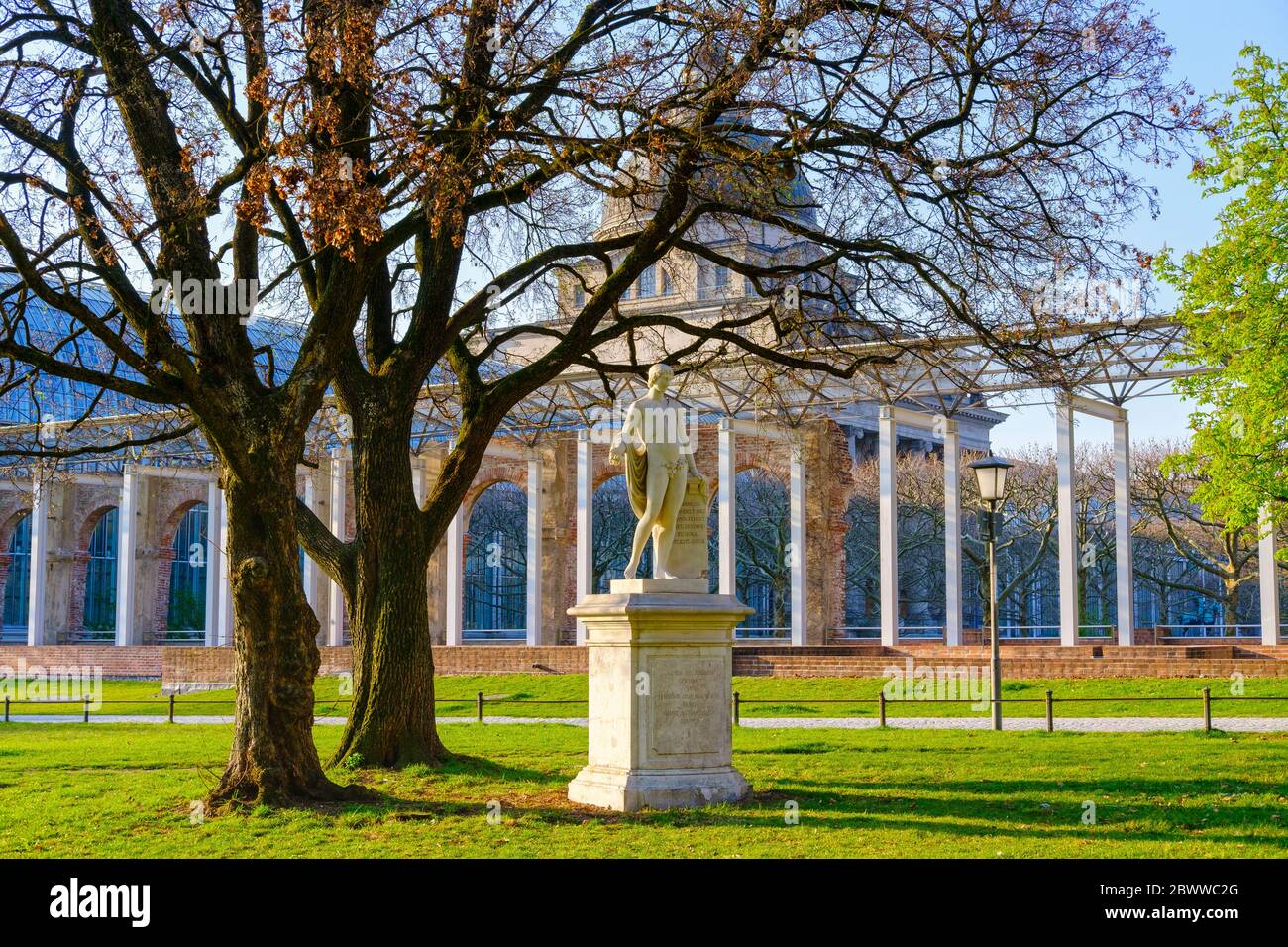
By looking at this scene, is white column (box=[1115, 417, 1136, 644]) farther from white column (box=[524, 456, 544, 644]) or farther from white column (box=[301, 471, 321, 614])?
white column (box=[301, 471, 321, 614])

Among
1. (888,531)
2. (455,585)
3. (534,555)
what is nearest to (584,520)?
(534,555)

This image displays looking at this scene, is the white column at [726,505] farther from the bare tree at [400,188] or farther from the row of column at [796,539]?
the bare tree at [400,188]

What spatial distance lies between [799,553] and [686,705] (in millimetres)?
19698

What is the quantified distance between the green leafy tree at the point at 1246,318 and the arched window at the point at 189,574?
3765cm

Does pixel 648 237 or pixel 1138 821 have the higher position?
pixel 648 237

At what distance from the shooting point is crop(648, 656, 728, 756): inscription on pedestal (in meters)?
10.8

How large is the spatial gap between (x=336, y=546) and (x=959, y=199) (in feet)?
24.1

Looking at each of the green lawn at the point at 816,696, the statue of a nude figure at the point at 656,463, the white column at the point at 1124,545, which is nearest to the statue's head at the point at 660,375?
the statue of a nude figure at the point at 656,463

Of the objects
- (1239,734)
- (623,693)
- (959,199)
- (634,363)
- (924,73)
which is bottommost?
(1239,734)

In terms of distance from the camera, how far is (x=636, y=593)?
426 inches


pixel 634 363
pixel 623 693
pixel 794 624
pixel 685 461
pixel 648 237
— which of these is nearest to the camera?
pixel 623 693

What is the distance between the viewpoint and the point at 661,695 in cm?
1083

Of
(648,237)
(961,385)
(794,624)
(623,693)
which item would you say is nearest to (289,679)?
(623,693)

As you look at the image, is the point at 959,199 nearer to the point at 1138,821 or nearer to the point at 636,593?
the point at 636,593
